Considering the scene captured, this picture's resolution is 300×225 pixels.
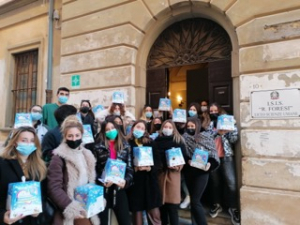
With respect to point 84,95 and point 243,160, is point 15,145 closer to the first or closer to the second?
point 243,160

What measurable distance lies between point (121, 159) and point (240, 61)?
9.54 feet

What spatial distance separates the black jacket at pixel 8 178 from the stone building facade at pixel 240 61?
136 inches

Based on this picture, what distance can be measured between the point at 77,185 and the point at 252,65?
3.61 metres

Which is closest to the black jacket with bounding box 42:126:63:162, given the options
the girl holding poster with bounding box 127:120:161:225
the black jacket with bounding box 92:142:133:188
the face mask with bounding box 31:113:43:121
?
the black jacket with bounding box 92:142:133:188

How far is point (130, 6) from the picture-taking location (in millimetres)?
Answer: 6180

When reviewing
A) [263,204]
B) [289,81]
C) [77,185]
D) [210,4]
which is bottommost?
[263,204]

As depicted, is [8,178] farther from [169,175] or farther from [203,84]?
[203,84]

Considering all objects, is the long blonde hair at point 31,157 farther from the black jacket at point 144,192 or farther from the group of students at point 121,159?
the black jacket at point 144,192

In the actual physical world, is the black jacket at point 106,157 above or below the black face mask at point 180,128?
below

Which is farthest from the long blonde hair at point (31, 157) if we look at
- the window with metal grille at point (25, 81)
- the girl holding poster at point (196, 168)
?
the window with metal grille at point (25, 81)

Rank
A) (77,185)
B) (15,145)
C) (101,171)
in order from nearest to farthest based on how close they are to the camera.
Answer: (15,145), (77,185), (101,171)

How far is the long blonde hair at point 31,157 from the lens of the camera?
2.49 metres

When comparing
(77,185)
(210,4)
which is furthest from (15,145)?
(210,4)

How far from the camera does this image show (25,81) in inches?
349
